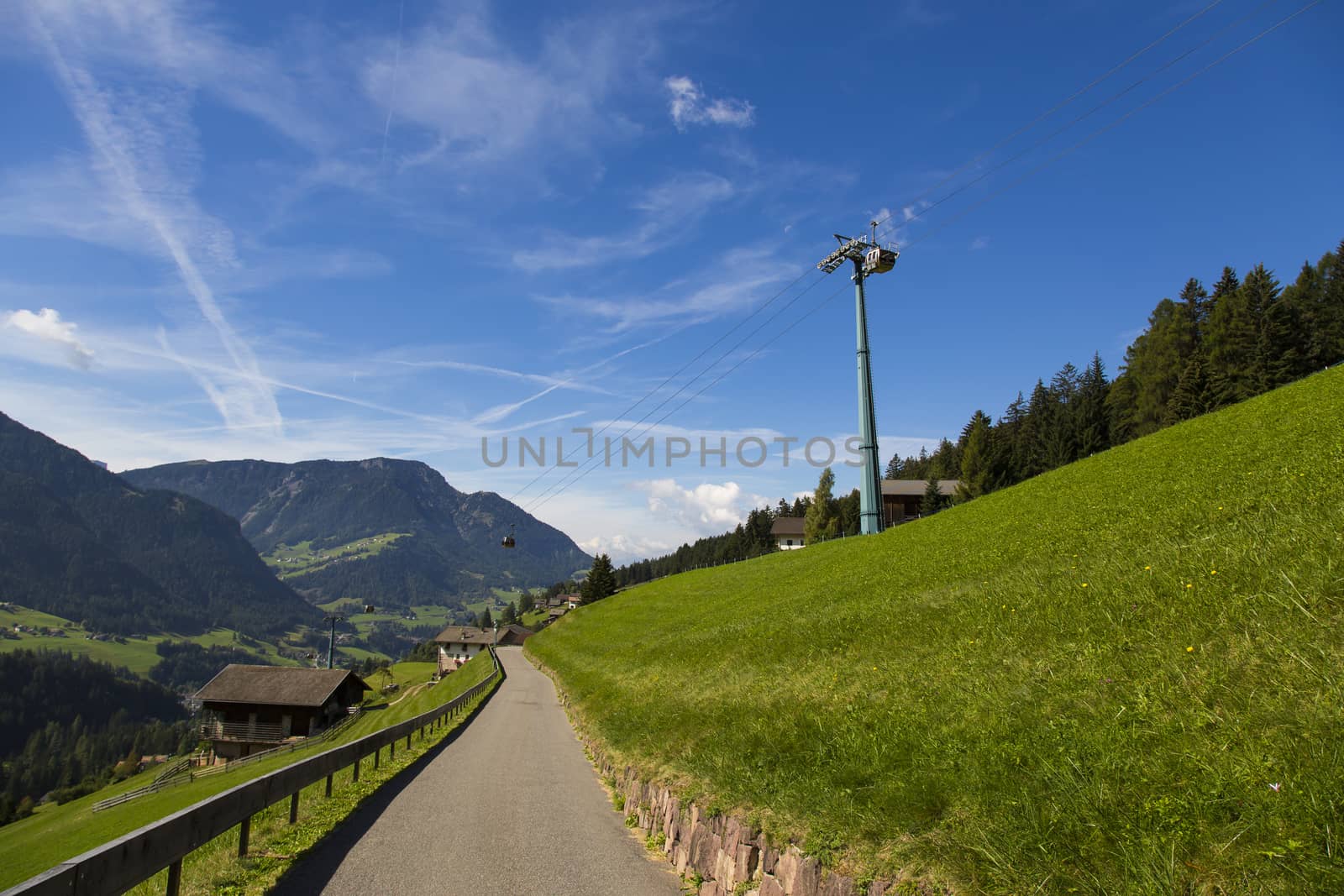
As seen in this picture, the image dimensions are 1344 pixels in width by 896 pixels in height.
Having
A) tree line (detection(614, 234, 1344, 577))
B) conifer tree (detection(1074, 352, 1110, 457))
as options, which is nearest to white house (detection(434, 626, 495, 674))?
tree line (detection(614, 234, 1344, 577))

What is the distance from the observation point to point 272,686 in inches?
2392

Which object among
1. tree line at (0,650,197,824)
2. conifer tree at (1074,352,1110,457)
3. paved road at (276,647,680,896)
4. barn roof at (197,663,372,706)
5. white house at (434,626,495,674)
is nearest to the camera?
paved road at (276,647,680,896)

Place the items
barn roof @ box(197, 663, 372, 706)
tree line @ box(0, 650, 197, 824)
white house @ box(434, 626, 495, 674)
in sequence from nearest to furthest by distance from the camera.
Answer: barn roof @ box(197, 663, 372, 706) < white house @ box(434, 626, 495, 674) < tree line @ box(0, 650, 197, 824)

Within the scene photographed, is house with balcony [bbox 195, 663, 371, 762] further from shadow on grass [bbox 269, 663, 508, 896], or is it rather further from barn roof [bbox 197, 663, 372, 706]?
shadow on grass [bbox 269, 663, 508, 896]

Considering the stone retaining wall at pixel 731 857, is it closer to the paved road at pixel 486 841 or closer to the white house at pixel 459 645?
the paved road at pixel 486 841

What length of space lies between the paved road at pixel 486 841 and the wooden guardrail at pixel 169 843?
0.90m

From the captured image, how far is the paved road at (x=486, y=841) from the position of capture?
24.6 ft

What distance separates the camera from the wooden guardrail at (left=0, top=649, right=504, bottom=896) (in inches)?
188

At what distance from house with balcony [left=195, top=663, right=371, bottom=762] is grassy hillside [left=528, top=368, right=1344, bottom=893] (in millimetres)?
51391

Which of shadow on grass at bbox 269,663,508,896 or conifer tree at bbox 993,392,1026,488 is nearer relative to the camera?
shadow on grass at bbox 269,663,508,896

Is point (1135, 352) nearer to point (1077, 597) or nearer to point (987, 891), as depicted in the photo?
point (1077, 597)

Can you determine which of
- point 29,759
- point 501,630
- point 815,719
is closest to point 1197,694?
point 815,719

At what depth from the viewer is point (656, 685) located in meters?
20.5

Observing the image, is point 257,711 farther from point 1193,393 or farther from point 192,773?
point 1193,393
